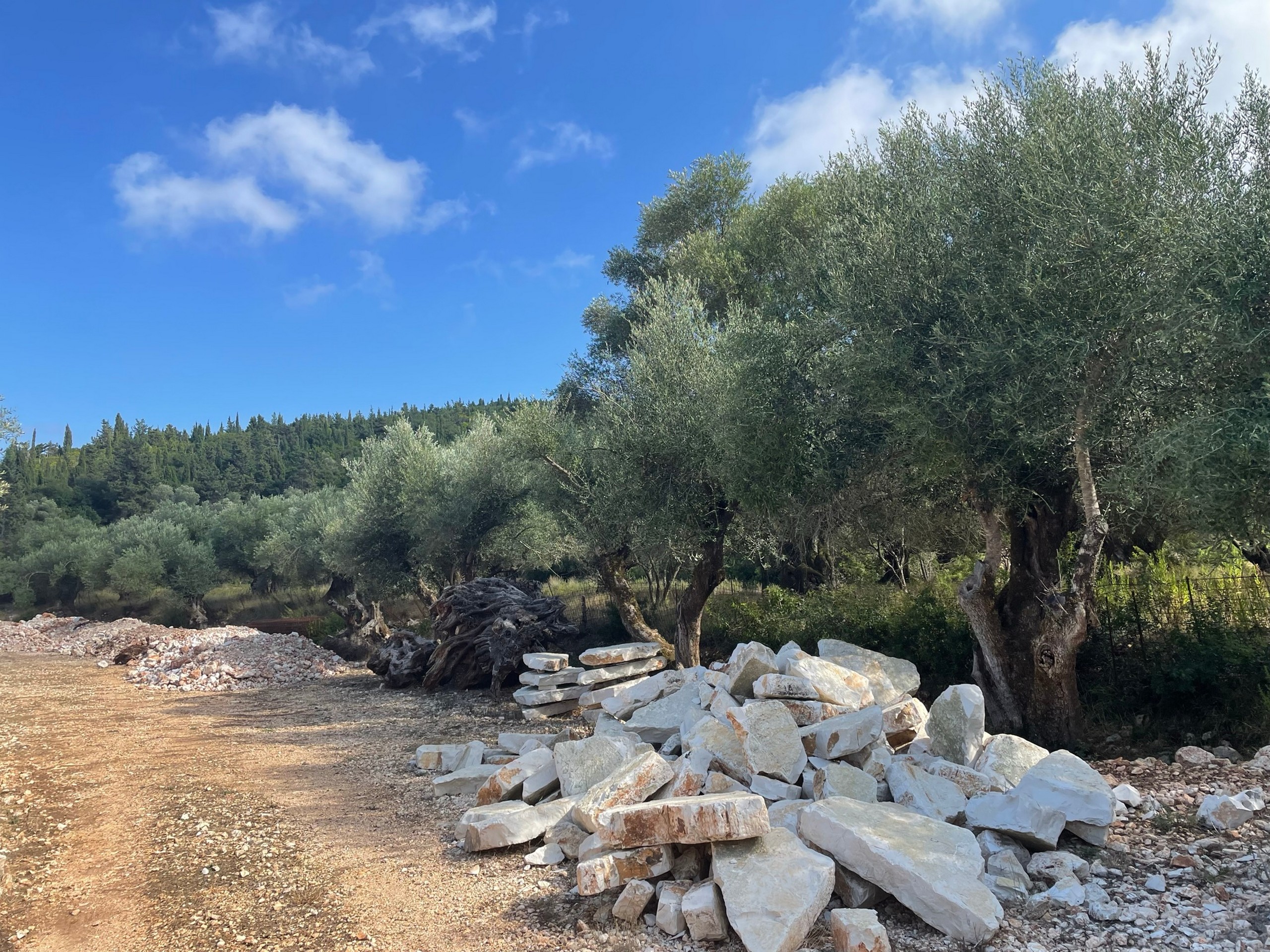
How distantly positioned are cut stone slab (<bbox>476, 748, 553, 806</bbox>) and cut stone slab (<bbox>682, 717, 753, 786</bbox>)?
161 cm

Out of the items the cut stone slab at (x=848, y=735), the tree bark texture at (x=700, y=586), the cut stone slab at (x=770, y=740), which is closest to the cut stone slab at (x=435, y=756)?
the cut stone slab at (x=770, y=740)

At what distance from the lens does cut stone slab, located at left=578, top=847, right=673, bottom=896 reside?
5.04 m

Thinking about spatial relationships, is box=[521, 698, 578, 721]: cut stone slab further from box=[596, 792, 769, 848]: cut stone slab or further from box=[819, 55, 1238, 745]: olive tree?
box=[596, 792, 769, 848]: cut stone slab

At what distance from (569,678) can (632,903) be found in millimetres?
8146

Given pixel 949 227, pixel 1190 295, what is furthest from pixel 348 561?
pixel 1190 295

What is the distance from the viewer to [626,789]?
19.5 ft

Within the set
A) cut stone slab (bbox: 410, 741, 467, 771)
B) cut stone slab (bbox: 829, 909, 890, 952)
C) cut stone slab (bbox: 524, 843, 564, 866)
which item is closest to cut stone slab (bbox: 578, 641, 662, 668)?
cut stone slab (bbox: 410, 741, 467, 771)

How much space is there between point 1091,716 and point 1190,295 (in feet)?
16.5

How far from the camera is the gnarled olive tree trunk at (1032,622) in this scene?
857 cm

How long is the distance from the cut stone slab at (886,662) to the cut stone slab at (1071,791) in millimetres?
2893

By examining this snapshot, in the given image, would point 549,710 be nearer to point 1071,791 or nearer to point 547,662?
point 547,662

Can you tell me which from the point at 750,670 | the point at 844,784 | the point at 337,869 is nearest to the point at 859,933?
the point at 844,784

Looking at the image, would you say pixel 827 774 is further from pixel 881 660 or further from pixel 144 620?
pixel 144 620

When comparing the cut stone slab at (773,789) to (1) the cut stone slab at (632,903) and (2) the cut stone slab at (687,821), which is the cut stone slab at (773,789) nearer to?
(2) the cut stone slab at (687,821)
